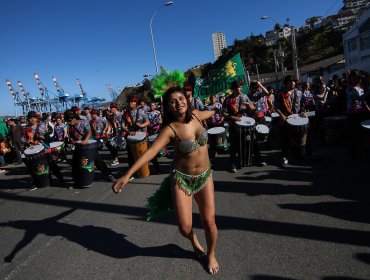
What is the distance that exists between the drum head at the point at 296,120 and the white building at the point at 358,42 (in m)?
20.1

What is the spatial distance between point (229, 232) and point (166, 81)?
203 cm

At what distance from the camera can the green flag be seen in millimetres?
9297

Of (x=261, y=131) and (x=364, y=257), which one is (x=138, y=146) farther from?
(x=364, y=257)

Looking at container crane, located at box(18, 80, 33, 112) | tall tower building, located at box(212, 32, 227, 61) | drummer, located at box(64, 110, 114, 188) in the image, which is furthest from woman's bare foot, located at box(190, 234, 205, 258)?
tall tower building, located at box(212, 32, 227, 61)

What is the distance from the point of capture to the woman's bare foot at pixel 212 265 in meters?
3.04

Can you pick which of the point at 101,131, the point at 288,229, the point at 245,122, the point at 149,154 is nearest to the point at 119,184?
the point at 149,154

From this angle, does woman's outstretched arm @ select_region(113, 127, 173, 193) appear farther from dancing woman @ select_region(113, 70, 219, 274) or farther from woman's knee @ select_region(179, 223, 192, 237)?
woman's knee @ select_region(179, 223, 192, 237)

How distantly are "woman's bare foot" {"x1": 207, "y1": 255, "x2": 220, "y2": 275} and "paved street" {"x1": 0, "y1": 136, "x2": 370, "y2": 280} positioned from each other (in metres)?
0.06

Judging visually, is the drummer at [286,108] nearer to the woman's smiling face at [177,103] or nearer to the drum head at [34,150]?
the woman's smiling face at [177,103]

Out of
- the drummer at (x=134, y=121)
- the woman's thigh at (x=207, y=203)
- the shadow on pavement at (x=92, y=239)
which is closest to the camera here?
the woman's thigh at (x=207, y=203)

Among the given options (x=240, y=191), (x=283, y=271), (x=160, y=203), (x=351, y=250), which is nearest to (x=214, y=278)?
(x=283, y=271)

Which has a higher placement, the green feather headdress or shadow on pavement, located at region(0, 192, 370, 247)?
the green feather headdress

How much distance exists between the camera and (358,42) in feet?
92.8

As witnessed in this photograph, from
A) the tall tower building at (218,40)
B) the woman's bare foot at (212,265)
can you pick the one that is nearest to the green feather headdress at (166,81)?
the woman's bare foot at (212,265)
